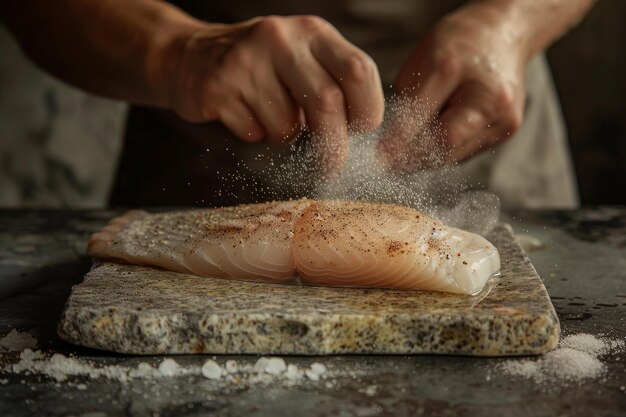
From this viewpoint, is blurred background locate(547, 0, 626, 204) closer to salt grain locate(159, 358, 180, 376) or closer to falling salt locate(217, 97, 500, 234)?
falling salt locate(217, 97, 500, 234)

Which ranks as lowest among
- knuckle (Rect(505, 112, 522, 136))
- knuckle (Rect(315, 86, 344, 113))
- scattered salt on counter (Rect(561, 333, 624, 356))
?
scattered salt on counter (Rect(561, 333, 624, 356))

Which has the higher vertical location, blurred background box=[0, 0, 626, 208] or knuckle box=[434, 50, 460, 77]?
knuckle box=[434, 50, 460, 77]

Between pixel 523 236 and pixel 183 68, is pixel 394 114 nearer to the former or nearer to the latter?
pixel 523 236

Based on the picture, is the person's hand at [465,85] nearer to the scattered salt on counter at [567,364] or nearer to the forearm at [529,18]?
the forearm at [529,18]

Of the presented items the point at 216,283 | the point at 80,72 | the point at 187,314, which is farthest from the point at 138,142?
the point at 187,314

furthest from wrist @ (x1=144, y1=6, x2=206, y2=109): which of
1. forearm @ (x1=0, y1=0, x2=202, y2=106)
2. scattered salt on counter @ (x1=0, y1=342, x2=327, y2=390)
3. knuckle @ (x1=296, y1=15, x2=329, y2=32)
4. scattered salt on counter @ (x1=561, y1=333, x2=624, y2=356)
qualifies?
scattered salt on counter @ (x1=561, y1=333, x2=624, y2=356)

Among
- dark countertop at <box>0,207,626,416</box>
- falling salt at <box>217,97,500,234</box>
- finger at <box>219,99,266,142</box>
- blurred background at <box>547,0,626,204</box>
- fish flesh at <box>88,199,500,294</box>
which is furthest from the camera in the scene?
blurred background at <box>547,0,626,204</box>
